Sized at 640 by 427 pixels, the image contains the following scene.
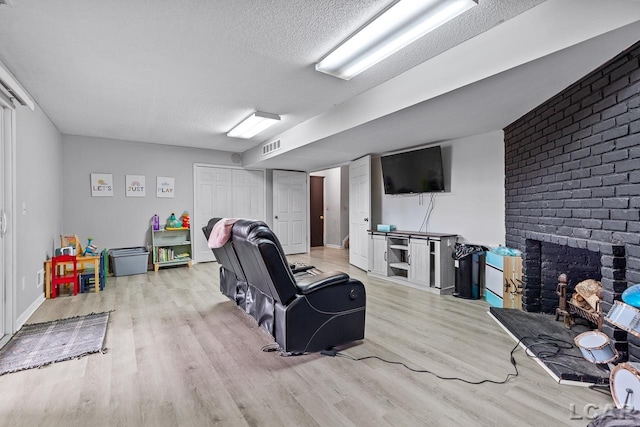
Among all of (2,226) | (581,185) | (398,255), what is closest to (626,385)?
(581,185)

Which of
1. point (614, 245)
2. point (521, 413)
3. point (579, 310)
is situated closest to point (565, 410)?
point (521, 413)

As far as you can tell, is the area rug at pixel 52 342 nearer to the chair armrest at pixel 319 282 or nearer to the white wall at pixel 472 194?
the chair armrest at pixel 319 282

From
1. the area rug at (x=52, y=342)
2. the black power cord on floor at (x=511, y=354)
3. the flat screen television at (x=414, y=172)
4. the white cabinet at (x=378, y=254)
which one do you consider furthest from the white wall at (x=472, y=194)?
the area rug at (x=52, y=342)

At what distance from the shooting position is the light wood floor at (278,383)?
5.52ft

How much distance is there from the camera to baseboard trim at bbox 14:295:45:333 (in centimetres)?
296

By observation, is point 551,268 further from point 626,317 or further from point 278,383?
point 278,383

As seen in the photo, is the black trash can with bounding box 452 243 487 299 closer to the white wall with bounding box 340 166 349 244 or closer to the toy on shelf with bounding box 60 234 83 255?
the white wall with bounding box 340 166 349 244

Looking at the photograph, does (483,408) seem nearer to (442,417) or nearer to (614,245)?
(442,417)

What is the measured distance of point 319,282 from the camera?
2.39 metres

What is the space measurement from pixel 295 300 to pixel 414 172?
3.23m

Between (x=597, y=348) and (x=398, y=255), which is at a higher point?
(x=398, y=255)

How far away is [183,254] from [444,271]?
15.8ft

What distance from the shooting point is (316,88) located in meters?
3.19

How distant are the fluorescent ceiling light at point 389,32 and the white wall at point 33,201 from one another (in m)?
3.19
